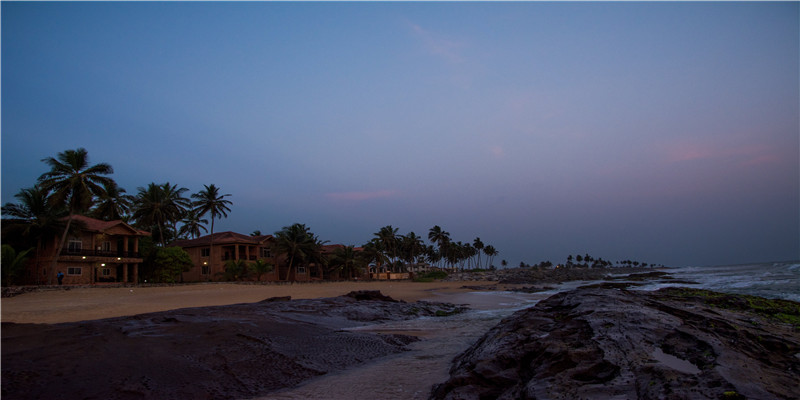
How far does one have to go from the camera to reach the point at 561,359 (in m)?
3.90

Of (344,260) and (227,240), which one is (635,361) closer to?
(227,240)

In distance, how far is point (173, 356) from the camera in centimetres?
570

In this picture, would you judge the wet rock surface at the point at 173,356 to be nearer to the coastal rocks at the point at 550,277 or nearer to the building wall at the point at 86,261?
the coastal rocks at the point at 550,277

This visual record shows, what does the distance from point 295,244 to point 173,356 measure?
43.1 meters

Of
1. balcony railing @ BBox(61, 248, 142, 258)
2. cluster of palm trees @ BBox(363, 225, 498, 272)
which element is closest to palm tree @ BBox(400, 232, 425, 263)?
cluster of palm trees @ BBox(363, 225, 498, 272)

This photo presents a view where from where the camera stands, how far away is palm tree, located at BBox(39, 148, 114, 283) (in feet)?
102

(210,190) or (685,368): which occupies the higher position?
(210,190)

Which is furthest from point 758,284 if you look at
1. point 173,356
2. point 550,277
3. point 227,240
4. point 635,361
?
point 227,240

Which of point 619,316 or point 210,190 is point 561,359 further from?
point 210,190

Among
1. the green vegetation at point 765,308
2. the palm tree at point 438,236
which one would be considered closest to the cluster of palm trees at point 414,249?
the palm tree at point 438,236

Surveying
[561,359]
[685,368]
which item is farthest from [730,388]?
[561,359]

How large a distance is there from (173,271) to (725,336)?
146 feet

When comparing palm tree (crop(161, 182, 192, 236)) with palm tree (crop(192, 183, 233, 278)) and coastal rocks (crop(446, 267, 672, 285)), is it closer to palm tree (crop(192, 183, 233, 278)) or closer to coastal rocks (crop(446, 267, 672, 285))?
palm tree (crop(192, 183, 233, 278))

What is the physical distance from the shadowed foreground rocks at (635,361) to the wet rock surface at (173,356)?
9.23 ft
